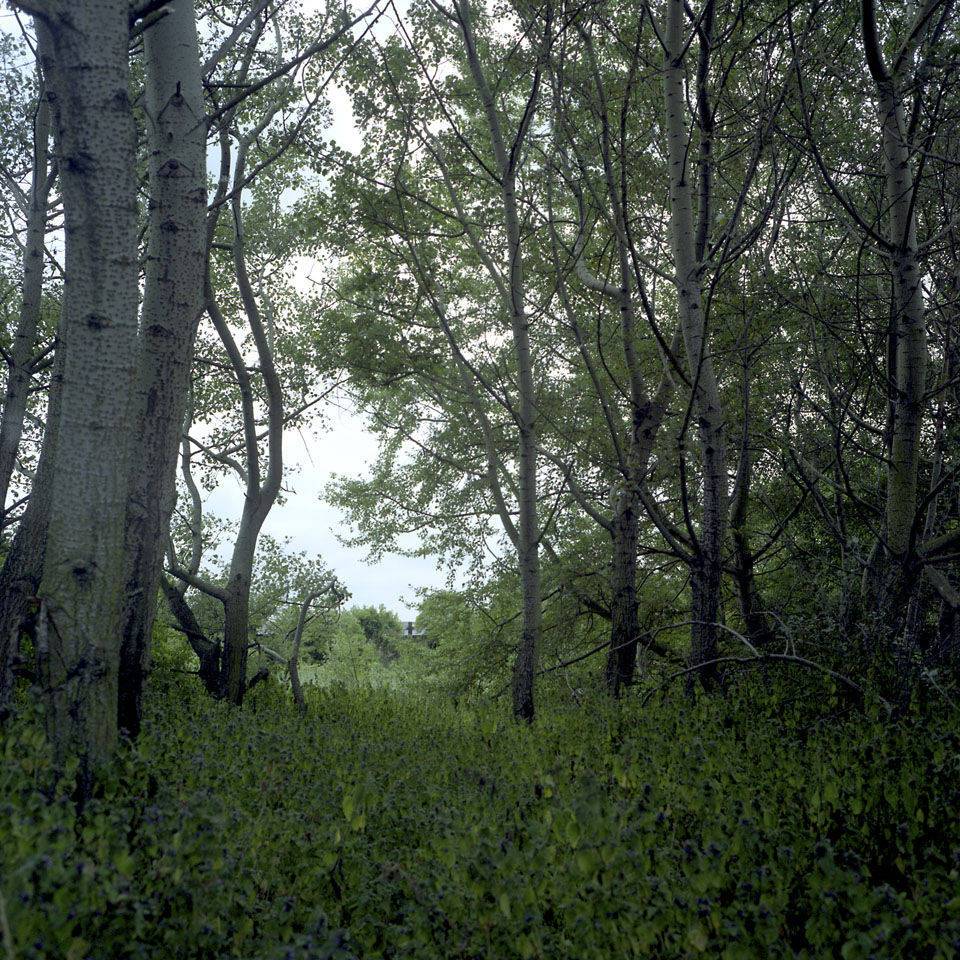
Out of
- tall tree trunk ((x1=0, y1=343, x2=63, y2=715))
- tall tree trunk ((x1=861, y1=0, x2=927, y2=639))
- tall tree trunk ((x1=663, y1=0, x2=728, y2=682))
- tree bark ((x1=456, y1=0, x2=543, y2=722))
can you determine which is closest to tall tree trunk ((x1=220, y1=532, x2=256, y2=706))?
tall tree trunk ((x1=0, y1=343, x2=63, y2=715))

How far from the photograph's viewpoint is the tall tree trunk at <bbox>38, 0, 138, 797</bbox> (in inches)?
139

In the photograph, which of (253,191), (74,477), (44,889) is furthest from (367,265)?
(44,889)

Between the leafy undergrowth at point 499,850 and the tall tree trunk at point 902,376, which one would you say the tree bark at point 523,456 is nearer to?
the leafy undergrowth at point 499,850

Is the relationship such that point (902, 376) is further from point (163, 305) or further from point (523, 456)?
point (163, 305)

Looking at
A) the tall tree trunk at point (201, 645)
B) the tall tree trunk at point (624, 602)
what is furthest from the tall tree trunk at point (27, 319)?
the tall tree trunk at point (624, 602)

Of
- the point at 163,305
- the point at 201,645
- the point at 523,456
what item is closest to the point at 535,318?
the point at 523,456

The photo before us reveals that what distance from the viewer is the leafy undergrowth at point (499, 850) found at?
2.41 m

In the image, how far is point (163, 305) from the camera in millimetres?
5207

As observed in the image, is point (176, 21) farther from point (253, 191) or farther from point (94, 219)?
point (253, 191)

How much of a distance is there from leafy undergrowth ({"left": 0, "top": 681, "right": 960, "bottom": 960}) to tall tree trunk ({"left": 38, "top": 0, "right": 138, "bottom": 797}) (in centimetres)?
34

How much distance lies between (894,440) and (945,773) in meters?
2.80

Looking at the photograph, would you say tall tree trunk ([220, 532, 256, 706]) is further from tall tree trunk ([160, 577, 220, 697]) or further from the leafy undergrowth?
the leafy undergrowth

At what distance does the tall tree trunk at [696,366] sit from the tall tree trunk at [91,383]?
13.3 ft

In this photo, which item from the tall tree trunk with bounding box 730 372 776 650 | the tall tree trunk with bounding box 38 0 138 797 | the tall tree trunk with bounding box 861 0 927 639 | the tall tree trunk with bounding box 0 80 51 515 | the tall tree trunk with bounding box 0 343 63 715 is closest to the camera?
the tall tree trunk with bounding box 38 0 138 797
